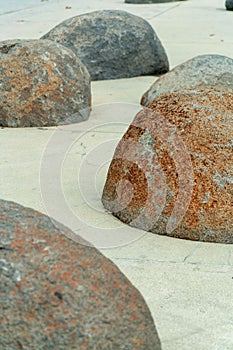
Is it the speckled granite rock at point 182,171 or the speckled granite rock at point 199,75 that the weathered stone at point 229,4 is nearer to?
the speckled granite rock at point 199,75

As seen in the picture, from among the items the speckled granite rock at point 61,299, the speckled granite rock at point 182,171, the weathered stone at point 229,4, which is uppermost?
the speckled granite rock at point 61,299

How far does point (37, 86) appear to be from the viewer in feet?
25.3

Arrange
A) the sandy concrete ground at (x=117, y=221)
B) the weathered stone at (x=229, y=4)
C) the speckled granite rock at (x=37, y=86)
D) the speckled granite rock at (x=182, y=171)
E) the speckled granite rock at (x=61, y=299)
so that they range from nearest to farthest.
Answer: the speckled granite rock at (x=61, y=299), the sandy concrete ground at (x=117, y=221), the speckled granite rock at (x=182, y=171), the speckled granite rock at (x=37, y=86), the weathered stone at (x=229, y=4)

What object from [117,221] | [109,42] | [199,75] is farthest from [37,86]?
[117,221]

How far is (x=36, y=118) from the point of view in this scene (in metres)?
7.73

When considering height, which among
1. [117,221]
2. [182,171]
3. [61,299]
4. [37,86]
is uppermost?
[61,299]

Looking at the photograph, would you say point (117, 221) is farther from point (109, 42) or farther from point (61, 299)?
point (109, 42)

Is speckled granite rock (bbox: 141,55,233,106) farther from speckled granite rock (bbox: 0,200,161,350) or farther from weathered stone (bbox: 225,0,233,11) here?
weathered stone (bbox: 225,0,233,11)

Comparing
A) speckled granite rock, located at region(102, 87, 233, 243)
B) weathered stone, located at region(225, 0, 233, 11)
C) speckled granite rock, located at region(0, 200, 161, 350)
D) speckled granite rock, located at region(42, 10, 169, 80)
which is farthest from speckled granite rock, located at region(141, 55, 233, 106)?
weathered stone, located at region(225, 0, 233, 11)

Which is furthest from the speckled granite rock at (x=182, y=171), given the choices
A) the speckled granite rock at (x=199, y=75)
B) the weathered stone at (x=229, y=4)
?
the weathered stone at (x=229, y=4)

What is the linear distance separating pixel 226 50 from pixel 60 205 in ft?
24.9

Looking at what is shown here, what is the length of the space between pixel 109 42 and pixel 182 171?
542 centimetres

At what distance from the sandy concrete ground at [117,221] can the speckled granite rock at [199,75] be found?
55 centimetres

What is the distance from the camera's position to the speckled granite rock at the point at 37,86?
303 inches
